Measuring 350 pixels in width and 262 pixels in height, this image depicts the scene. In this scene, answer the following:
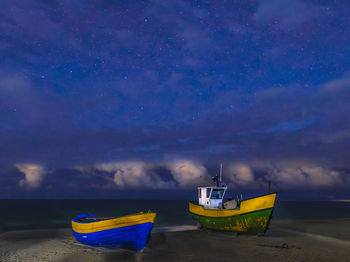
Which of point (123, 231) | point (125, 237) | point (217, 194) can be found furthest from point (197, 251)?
point (217, 194)

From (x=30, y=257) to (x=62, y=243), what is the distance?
5.01 meters

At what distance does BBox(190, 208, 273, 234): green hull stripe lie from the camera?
927 inches

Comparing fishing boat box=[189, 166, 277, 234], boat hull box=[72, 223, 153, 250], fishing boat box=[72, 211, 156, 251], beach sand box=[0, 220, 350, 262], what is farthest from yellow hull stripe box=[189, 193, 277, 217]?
boat hull box=[72, 223, 153, 250]

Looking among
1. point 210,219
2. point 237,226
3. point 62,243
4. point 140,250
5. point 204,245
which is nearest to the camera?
point 140,250

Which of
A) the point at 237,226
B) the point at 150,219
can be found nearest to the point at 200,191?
the point at 237,226

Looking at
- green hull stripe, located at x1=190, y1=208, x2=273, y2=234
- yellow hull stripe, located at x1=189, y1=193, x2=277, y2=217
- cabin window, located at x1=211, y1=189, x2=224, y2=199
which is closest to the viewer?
yellow hull stripe, located at x1=189, y1=193, x2=277, y2=217

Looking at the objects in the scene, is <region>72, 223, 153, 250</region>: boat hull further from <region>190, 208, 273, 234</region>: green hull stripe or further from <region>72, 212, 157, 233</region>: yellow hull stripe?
<region>190, 208, 273, 234</region>: green hull stripe

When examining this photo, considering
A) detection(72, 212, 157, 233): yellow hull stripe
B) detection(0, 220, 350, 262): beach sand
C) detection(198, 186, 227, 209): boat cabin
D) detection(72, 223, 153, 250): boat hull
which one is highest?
detection(198, 186, 227, 209): boat cabin

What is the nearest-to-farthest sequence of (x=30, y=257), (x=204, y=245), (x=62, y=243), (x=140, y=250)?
(x=30, y=257)
(x=140, y=250)
(x=204, y=245)
(x=62, y=243)

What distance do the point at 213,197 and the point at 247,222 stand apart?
18.6 ft

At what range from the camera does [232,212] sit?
24.8 metres

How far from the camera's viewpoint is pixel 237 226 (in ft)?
80.9

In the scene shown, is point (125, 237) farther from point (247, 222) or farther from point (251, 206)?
point (251, 206)

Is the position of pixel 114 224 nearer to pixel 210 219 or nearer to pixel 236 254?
pixel 236 254
